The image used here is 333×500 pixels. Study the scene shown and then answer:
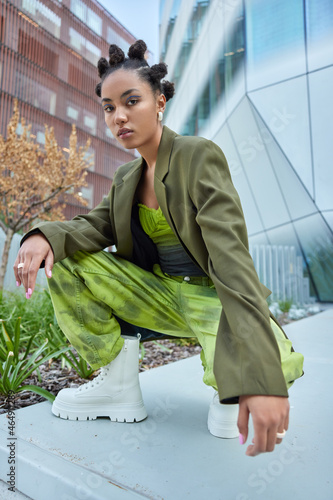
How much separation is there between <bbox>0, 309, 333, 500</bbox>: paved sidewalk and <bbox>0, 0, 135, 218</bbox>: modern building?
34.5 ft

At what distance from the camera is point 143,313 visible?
133 cm

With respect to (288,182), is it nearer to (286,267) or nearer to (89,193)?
(286,267)

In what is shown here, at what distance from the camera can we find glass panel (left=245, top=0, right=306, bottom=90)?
19.4ft

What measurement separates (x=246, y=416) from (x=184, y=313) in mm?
684

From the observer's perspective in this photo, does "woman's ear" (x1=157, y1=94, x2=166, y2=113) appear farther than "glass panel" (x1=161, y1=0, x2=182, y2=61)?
Result: No

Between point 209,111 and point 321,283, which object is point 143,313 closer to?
point 321,283

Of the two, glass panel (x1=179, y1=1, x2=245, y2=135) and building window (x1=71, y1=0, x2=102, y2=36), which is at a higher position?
building window (x1=71, y1=0, x2=102, y2=36)

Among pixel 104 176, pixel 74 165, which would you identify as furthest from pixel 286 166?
pixel 104 176

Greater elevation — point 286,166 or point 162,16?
point 162,16

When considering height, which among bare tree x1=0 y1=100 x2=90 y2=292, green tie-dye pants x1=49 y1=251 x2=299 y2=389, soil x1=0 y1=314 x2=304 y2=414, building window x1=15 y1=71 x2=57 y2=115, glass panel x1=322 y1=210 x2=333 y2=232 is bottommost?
soil x1=0 y1=314 x2=304 y2=414

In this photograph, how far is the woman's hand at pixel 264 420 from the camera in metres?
0.59

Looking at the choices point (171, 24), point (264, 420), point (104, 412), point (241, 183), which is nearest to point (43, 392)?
point (104, 412)

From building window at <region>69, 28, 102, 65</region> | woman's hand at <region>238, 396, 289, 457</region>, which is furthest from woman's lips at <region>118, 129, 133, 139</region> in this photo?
building window at <region>69, 28, 102, 65</region>

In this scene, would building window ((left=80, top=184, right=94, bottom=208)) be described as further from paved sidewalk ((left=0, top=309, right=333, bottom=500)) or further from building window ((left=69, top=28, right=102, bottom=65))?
paved sidewalk ((left=0, top=309, right=333, bottom=500))
